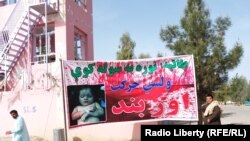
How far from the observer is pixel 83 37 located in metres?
20.3

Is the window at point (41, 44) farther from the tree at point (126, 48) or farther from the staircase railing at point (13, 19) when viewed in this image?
the tree at point (126, 48)

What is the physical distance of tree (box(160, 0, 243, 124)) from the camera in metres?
17.4

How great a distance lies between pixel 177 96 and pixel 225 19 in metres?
8.09

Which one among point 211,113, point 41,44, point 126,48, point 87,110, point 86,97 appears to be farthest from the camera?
Result: point 126,48

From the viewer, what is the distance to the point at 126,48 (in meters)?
29.0

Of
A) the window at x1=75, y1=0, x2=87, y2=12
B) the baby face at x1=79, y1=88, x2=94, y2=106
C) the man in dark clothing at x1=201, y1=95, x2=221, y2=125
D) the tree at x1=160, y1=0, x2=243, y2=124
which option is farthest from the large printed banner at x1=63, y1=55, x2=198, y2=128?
the window at x1=75, y1=0, x2=87, y2=12

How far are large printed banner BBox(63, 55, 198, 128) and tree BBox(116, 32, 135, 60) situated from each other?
1695 centimetres

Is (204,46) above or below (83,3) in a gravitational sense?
below

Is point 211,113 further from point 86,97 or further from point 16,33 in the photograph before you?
point 16,33

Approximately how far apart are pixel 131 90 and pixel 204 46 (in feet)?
23.7

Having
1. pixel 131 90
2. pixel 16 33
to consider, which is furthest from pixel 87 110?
pixel 16 33

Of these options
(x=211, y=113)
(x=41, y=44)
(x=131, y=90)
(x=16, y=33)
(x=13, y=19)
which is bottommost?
(x=211, y=113)

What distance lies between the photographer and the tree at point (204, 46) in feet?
57.0

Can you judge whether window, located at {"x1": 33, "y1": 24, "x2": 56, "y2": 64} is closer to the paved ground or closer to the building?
the building
